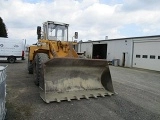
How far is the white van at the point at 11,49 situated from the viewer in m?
20.2

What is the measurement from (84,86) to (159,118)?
9.14ft

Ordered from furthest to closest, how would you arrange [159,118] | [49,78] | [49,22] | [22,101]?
[49,22] < [49,78] < [22,101] < [159,118]

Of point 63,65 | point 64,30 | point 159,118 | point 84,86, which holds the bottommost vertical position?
point 159,118

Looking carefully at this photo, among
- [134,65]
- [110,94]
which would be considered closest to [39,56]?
[110,94]

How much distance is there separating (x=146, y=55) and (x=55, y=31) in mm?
13700

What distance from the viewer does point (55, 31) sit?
31.4 ft

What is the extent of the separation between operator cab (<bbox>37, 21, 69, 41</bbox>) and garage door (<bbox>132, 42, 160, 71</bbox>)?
12467 millimetres

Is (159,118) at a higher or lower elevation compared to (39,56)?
lower

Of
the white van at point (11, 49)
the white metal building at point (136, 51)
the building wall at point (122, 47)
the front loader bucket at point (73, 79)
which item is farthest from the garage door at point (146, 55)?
the front loader bucket at point (73, 79)

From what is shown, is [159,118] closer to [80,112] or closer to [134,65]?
[80,112]

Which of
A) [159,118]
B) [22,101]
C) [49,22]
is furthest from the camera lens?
[49,22]

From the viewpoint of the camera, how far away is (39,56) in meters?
7.80

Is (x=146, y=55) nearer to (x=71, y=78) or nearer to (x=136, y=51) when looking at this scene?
(x=136, y=51)

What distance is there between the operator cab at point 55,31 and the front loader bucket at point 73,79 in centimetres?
281
